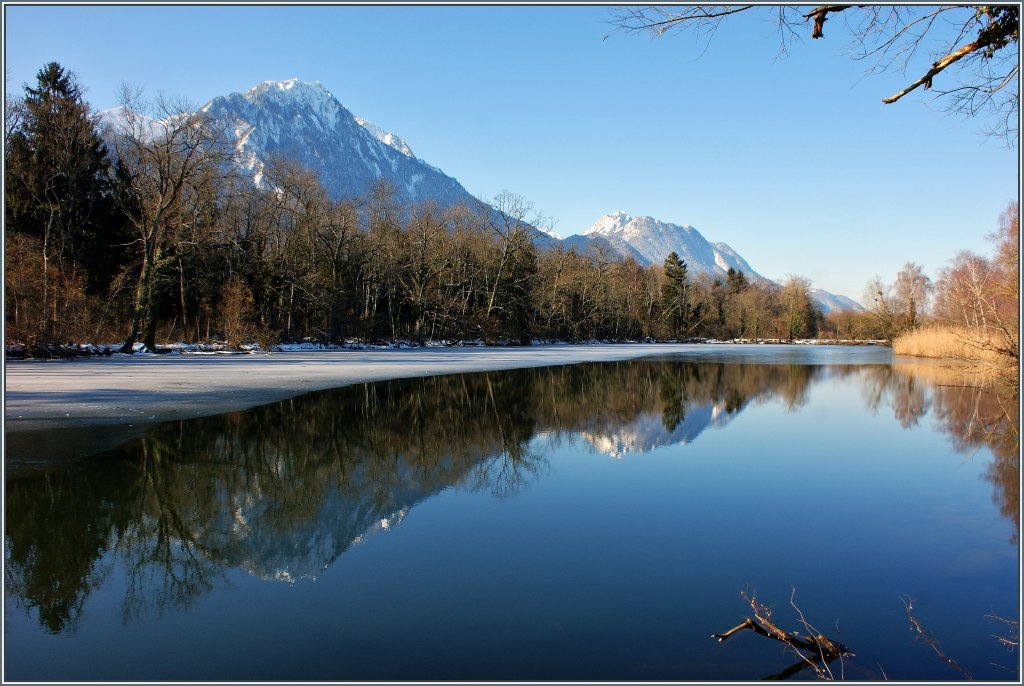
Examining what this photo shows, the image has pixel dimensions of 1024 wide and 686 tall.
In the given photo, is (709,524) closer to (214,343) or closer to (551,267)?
(214,343)

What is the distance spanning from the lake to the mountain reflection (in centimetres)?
3

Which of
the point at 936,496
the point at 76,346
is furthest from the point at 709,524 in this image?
the point at 76,346

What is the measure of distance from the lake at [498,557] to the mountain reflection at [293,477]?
0.11 feet

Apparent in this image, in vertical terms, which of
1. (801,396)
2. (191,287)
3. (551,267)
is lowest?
(801,396)

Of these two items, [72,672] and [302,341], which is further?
[302,341]

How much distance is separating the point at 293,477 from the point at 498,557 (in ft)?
10.9

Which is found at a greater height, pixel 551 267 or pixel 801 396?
pixel 551 267

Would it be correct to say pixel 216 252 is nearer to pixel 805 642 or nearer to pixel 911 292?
pixel 805 642

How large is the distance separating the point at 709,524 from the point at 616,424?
6.11 m

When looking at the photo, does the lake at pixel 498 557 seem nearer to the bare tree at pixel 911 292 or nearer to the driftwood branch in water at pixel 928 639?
the driftwood branch in water at pixel 928 639

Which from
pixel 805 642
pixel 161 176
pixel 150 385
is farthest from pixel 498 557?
pixel 161 176

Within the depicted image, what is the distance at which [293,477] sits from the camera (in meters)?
7.03

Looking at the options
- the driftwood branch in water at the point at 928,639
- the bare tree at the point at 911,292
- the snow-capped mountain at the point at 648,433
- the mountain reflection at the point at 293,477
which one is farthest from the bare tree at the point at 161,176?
the bare tree at the point at 911,292

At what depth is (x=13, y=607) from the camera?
3.81 meters
